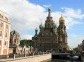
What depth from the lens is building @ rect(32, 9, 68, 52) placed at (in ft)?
569

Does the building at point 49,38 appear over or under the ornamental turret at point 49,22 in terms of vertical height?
under

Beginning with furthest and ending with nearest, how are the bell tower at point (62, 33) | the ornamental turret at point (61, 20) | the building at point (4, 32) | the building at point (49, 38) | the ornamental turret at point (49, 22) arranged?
the ornamental turret at point (61, 20)
the bell tower at point (62, 33)
the ornamental turret at point (49, 22)
the building at point (49, 38)
the building at point (4, 32)

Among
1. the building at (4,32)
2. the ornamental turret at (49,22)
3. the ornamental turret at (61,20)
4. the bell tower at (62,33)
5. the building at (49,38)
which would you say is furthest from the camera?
the ornamental turret at (61,20)

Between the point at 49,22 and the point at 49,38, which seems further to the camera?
the point at 49,22

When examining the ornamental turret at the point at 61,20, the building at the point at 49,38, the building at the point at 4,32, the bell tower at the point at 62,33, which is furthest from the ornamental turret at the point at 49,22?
the building at the point at 4,32

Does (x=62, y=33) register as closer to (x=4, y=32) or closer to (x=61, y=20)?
(x=61, y=20)

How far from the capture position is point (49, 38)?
174125 millimetres

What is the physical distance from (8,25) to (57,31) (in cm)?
11116

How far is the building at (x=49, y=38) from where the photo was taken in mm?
173375

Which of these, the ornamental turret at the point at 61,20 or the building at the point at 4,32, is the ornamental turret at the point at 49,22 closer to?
the ornamental turret at the point at 61,20

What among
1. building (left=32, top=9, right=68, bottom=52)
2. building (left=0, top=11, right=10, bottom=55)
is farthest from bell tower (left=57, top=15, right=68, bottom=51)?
building (left=0, top=11, right=10, bottom=55)

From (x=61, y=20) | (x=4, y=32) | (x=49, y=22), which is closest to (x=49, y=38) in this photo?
(x=49, y=22)

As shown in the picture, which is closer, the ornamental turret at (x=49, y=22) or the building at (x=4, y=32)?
the building at (x=4, y=32)

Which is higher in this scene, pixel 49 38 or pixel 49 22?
pixel 49 22
